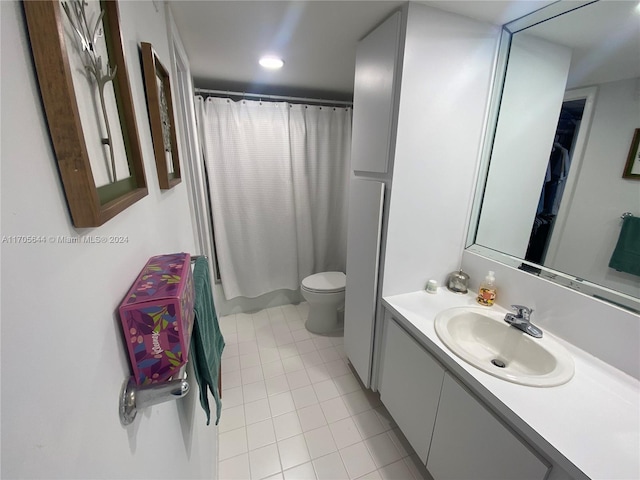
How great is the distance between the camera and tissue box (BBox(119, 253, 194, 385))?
1.37 feet

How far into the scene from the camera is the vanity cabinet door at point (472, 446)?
0.78m

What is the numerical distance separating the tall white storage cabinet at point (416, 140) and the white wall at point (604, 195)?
41cm

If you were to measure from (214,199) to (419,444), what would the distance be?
2077mm

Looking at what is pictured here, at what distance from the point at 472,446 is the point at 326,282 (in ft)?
4.82

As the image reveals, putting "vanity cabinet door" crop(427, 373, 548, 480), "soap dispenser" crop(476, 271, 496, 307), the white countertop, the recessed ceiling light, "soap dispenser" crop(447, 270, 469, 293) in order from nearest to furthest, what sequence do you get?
the white countertop → "vanity cabinet door" crop(427, 373, 548, 480) → "soap dispenser" crop(476, 271, 496, 307) → "soap dispenser" crop(447, 270, 469, 293) → the recessed ceiling light

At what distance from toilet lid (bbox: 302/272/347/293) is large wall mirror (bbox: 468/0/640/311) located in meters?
1.13

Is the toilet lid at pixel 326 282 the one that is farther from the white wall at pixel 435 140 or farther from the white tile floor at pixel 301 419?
the white wall at pixel 435 140

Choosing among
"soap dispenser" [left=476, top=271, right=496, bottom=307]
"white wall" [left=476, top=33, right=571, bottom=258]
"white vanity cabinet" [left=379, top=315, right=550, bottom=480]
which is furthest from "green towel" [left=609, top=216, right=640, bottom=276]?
"white vanity cabinet" [left=379, top=315, right=550, bottom=480]

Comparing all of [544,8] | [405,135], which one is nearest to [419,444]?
[405,135]

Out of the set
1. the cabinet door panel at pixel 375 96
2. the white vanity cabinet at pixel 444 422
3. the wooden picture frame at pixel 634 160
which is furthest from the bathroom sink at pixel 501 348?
the cabinet door panel at pixel 375 96

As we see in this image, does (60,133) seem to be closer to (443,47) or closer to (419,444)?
(443,47)

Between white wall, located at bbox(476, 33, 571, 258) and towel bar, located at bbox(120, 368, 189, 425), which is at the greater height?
white wall, located at bbox(476, 33, 571, 258)

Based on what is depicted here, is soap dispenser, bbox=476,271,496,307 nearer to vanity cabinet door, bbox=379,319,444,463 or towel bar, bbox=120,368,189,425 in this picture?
vanity cabinet door, bbox=379,319,444,463

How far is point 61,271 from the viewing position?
28 centimetres
